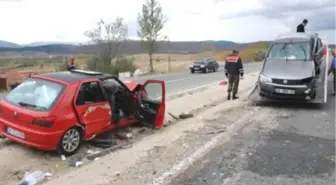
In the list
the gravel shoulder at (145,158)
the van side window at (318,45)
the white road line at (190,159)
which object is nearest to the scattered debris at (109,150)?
the gravel shoulder at (145,158)

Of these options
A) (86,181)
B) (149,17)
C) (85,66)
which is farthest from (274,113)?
(149,17)

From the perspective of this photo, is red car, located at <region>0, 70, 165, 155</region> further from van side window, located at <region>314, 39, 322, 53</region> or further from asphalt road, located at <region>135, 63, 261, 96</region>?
asphalt road, located at <region>135, 63, 261, 96</region>

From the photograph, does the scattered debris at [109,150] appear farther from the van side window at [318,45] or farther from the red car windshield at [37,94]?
the van side window at [318,45]

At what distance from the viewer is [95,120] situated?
6.44 meters

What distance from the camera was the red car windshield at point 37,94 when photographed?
5.82 meters

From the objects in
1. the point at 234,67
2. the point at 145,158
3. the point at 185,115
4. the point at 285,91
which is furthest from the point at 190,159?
the point at 234,67

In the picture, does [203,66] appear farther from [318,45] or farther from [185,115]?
[185,115]

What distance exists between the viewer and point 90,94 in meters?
6.46

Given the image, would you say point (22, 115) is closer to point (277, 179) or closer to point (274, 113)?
point (277, 179)

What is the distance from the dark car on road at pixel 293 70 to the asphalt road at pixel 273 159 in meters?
1.96

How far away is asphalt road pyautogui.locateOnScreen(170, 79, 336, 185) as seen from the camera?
4660mm

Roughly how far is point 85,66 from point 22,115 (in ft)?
91.7

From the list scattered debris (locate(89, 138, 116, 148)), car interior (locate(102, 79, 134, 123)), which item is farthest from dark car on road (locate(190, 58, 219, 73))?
scattered debris (locate(89, 138, 116, 148))

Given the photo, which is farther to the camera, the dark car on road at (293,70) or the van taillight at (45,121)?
the dark car on road at (293,70)
